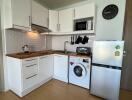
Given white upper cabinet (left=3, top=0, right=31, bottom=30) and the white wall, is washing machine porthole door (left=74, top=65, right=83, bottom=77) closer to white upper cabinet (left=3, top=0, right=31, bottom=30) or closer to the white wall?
the white wall

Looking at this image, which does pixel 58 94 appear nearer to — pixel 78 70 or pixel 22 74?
pixel 78 70

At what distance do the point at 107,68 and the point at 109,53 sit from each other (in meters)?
0.31

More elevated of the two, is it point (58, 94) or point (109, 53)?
point (109, 53)

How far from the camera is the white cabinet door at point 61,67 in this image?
2.60m

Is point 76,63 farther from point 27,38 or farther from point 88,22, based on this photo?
point 27,38

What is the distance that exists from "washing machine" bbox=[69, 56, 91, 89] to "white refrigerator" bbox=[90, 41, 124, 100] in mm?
273

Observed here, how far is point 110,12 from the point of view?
2.27 metres

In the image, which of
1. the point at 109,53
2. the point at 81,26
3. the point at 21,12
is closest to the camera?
the point at 109,53

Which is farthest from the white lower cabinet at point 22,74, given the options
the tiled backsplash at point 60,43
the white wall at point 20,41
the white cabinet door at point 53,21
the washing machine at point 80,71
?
the tiled backsplash at point 60,43

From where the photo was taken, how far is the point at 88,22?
2408 millimetres

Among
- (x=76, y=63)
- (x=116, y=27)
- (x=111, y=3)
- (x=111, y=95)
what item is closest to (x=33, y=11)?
(x=76, y=63)

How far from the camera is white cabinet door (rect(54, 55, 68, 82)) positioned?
260cm

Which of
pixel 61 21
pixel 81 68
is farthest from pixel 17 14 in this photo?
pixel 81 68

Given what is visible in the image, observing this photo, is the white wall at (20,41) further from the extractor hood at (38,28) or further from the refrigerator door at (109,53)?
the refrigerator door at (109,53)
